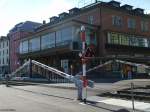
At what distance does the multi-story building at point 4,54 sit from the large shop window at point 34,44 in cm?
3202

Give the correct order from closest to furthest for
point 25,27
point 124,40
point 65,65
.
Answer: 1. point 65,65
2. point 124,40
3. point 25,27

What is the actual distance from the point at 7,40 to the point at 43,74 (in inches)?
1920

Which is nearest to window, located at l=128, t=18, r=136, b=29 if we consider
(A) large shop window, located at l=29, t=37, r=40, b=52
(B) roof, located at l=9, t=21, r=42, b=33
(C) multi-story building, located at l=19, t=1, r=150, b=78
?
(C) multi-story building, located at l=19, t=1, r=150, b=78

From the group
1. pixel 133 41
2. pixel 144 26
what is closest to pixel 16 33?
pixel 144 26

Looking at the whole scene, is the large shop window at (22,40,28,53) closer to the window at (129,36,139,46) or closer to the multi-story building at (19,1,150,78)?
the multi-story building at (19,1,150,78)

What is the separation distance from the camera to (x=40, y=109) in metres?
12.6

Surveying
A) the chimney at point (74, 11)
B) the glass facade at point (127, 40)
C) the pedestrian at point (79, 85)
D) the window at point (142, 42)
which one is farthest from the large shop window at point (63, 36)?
the pedestrian at point (79, 85)

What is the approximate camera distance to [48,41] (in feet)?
153

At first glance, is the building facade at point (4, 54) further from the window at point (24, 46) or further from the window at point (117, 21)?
the window at point (117, 21)

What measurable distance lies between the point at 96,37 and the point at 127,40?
6.34 m

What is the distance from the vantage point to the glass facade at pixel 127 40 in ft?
151

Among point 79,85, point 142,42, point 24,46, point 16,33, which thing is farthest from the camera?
point 16,33

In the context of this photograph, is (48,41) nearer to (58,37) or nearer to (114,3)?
(58,37)

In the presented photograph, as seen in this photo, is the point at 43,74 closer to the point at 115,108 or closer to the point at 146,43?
the point at 146,43
